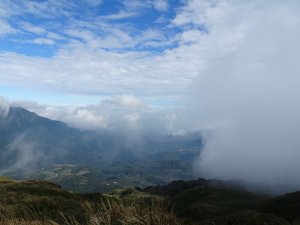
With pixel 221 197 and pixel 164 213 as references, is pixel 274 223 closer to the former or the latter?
pixel 164 213

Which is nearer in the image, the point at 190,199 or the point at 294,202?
the point at 294,202

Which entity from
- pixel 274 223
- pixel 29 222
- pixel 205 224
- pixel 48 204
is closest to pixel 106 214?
pixel 29 222

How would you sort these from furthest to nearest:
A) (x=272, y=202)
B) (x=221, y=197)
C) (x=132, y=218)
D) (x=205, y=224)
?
1. (x=221, y=197)
2. (x=272, y=202)
3. (x=205, y=224)
4. (x=132, y=218)

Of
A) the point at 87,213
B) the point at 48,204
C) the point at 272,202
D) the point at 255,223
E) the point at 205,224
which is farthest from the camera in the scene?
the point at 272,202

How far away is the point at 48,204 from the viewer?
30922mm

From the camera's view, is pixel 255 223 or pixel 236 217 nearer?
pixel 255 223

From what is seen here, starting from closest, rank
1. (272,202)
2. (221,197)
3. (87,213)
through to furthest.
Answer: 1. (87,213)
2. (272,202)
3. (221,197)

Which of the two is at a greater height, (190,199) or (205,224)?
(190,199)

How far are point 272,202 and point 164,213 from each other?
9572cm

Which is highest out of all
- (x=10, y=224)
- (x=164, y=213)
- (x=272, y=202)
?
(x=272, y=202)

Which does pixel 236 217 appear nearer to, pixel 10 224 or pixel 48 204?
pixel 10 224

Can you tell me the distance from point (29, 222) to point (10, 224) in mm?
1080

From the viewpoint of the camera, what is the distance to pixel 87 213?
14859 mm

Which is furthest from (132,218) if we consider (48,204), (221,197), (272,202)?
(221,197)
